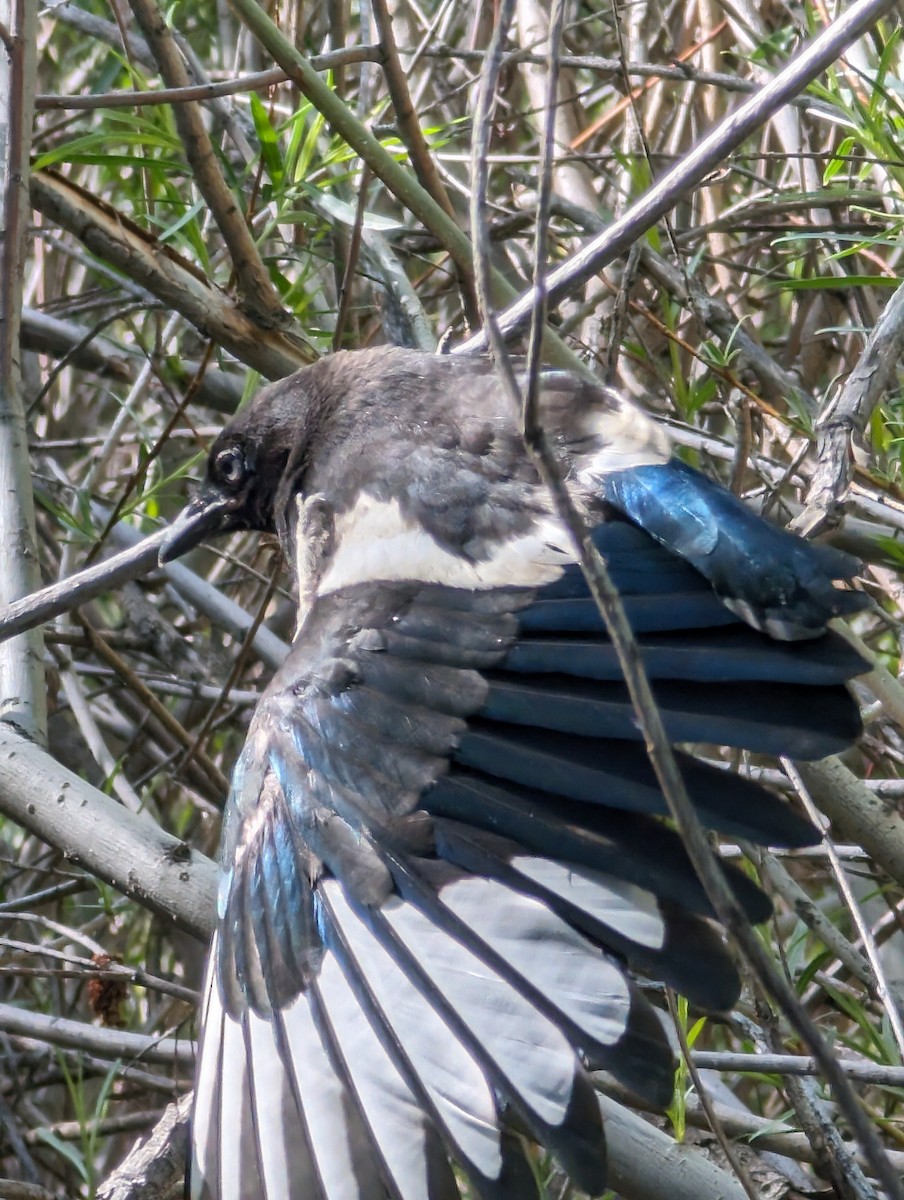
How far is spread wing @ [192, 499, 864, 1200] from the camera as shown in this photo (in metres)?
1.26

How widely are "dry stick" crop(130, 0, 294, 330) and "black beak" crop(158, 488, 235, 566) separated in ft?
0.94

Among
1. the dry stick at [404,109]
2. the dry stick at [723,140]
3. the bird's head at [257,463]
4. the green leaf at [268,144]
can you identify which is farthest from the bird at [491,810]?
the green leaf at [268,144]

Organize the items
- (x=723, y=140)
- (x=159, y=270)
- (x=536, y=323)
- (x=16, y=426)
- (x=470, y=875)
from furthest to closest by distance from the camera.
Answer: (x=159, y=270), (x=16, y=426), (x=470, y=875), (x=723, y=140), (x=536, y=323)

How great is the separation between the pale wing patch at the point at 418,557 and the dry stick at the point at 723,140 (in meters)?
0.26

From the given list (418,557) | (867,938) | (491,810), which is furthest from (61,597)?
(867,938)

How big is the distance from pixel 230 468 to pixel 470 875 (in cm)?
84

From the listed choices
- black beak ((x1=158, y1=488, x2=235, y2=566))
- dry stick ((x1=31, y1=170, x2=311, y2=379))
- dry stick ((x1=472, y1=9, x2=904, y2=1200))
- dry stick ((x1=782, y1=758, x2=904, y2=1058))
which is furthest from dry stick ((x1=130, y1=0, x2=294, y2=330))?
dry stick ((x1=472, y1=9, x2=904, y2=1200))

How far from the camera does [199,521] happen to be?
195cm

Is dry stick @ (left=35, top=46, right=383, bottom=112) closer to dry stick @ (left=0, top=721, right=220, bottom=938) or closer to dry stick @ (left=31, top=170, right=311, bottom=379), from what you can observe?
dry stick @ (left=31, top=170, right=311, bottom=379)

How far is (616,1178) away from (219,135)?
2.11 metres

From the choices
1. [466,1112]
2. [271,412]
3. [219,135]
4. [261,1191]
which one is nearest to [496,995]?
[466,1112]

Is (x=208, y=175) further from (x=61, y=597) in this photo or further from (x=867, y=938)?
(x=867, y=938)

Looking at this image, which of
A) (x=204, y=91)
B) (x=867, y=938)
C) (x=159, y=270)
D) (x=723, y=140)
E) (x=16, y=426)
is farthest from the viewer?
(x=159, y=270)

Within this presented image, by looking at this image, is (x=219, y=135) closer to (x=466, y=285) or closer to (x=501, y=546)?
(x=466, y=285)
